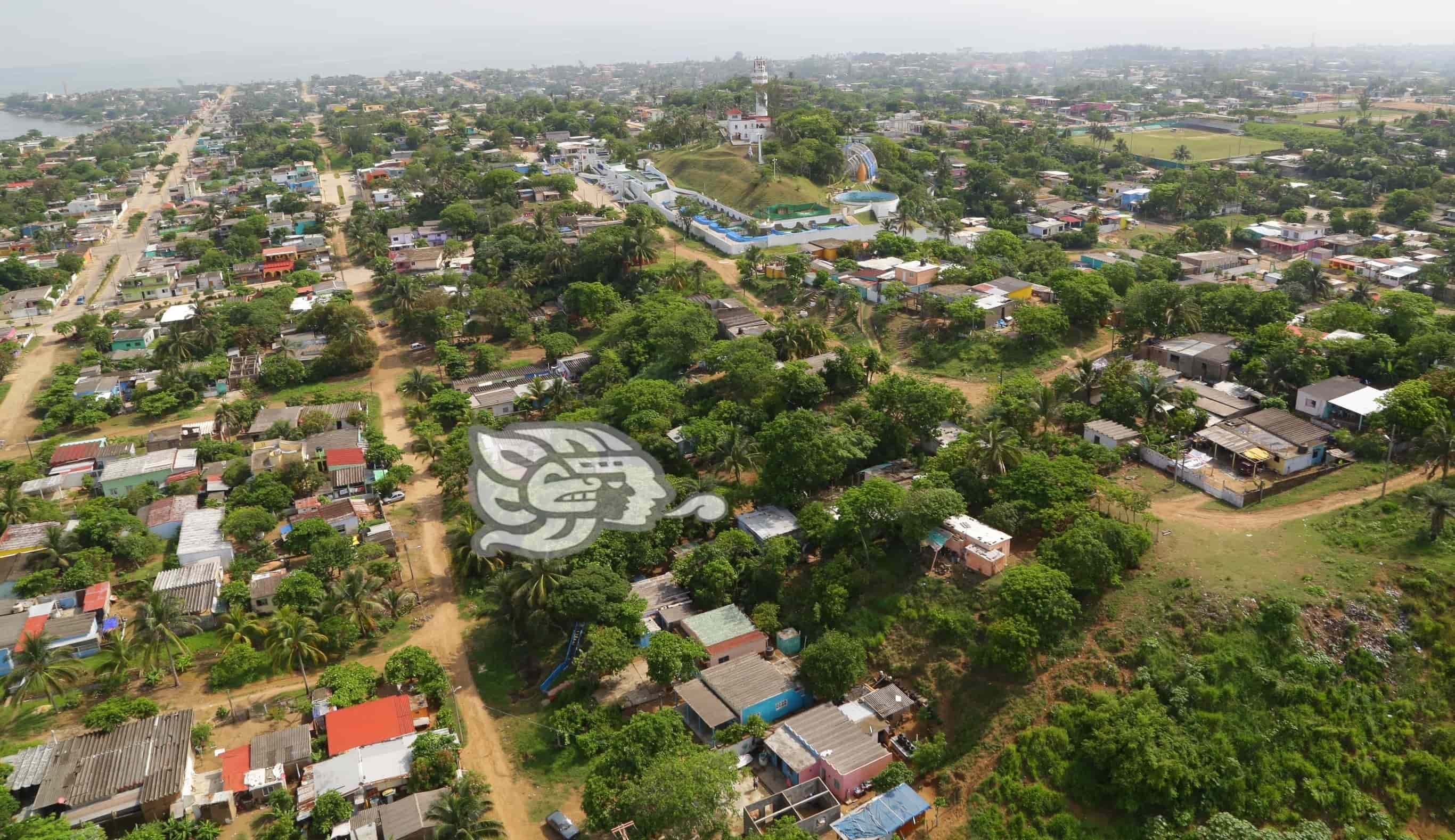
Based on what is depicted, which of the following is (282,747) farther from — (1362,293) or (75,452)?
(1362,293)

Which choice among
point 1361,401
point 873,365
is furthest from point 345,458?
point 1361,401

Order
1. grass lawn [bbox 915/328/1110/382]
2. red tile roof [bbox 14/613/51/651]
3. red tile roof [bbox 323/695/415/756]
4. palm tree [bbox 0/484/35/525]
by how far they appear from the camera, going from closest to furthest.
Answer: red tile roof [bbox 323/695/415/756] → red tile roof [bbox 14/613/51/651] → palm tree [bbox 0/484/35/525] → grass lawn [bbox 915/328/1110/382]

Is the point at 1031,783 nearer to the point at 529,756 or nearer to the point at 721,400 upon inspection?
the point at 529,756

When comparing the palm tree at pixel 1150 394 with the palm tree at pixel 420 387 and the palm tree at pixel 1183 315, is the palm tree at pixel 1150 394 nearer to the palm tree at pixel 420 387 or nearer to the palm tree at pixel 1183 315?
the palm tree at pixel 1183 315

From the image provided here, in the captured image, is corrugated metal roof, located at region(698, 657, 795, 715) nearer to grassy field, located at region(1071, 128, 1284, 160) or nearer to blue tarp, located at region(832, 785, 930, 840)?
blue tarp, located at region(832, 785, 930, 840)

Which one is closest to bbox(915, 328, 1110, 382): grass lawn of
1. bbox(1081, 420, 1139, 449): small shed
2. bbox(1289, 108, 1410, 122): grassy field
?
bbox(1081, 420, 1139, 449): small shed

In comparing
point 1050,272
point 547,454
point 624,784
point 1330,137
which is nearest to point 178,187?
point 547,454
